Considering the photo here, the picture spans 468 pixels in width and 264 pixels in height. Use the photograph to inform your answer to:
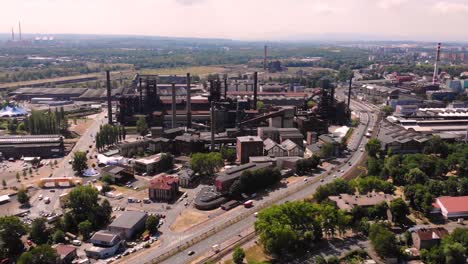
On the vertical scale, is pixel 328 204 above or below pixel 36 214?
above

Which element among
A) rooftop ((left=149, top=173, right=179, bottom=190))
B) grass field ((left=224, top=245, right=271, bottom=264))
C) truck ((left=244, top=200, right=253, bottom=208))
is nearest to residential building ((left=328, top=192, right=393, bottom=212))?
truck ((left=244, top=200, right=253, bottom=208))

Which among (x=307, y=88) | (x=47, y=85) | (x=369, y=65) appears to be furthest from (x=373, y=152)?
(x=369, y=65)

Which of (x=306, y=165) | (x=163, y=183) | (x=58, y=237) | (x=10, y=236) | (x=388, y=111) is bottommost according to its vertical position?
(x=58, y=237)

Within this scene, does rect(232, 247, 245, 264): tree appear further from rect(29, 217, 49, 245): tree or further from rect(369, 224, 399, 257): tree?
rect(29, 217, 49, 245): tree

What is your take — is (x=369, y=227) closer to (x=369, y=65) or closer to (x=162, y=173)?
(x=162, y=173)

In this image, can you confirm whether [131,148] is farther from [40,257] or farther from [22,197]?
[40,257]

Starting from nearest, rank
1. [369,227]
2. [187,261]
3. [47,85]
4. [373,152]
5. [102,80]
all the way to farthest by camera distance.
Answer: [187,261] < [369,227] < [373,152] < [47,85] < [102,80]

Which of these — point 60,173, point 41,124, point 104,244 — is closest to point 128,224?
point 104,244
